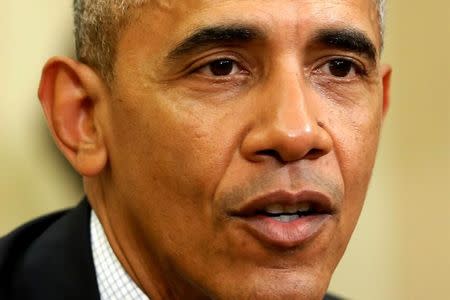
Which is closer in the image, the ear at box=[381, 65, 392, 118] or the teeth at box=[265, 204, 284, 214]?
the teeth at box=[265, 204, 284, 214]

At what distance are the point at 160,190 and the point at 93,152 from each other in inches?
7.8

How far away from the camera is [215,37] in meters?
1.42

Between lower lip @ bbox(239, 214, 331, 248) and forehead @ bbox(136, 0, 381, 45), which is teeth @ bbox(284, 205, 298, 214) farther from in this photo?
forehead @ bbox(136, 0, 381, 45)

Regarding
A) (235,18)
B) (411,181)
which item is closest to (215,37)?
(235,18)

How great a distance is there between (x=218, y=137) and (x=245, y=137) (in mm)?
52

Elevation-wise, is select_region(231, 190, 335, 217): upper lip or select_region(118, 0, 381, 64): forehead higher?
select_region(118, 0, 381, 64): forehead

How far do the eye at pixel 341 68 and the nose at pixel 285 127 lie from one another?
0.12 metres

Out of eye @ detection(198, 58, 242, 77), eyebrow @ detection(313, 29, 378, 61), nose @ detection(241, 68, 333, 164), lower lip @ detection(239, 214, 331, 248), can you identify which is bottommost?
lower lip @ detection(239, 214, 331, 248)

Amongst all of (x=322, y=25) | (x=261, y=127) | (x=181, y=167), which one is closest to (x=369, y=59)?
(x=322, y=25)

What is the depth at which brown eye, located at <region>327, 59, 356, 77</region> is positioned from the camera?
1.51 metres

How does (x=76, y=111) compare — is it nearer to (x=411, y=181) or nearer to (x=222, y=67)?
(x=222, y=67)

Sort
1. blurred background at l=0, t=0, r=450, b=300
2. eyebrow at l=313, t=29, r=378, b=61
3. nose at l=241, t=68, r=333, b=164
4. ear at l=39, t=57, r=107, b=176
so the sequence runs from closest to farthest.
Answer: nose at l=241, t=68, r=333, b=164
eyebrow at l=313, t=29, r=378, b=61
ear at l=39, t=57, r=107, b=176
blurred background at l=0, t=0, r=450, b=300

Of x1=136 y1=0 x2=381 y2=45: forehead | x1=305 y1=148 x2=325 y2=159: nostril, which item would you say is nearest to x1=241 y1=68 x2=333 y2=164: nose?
x1=305 y1=148 x2=325 y2=159: nostril

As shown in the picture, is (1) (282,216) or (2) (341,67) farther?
(2) (341,67)
